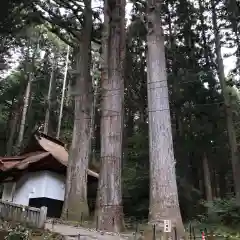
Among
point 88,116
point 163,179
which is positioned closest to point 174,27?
point 88,116

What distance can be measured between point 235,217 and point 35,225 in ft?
22.2

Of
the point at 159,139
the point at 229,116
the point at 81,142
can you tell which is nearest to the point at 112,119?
the point at 159,139

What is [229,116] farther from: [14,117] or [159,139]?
[14,117]

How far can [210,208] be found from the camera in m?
11.8

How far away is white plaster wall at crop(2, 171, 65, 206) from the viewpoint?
15828 millimetres

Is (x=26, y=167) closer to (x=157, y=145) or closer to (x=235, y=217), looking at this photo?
(x=157, y=145)

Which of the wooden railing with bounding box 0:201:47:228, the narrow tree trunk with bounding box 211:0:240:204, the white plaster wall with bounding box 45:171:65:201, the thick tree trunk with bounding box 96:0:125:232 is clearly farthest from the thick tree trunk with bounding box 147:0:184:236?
the white plaster wall with bounding box 45:171:65:201

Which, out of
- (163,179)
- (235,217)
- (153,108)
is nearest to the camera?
(163,179)

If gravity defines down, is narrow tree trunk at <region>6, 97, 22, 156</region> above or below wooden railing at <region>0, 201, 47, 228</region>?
above

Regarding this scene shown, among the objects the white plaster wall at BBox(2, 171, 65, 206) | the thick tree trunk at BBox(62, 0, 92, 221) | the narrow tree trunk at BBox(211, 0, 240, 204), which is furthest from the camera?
the white plaster wall at BBox(2, 171, 65, 206)

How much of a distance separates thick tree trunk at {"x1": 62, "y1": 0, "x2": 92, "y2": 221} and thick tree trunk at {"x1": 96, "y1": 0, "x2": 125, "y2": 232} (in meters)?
2.55

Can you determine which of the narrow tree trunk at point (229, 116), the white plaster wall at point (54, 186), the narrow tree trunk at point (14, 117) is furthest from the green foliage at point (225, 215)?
the narrow tree trunk at point (14, 117)

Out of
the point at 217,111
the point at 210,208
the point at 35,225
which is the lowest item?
the point at 35,225

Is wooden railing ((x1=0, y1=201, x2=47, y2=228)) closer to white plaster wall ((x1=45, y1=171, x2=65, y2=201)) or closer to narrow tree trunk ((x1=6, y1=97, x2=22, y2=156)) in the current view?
white plaster wall ((x1=45, y1=171, x2=65, y2=201))
